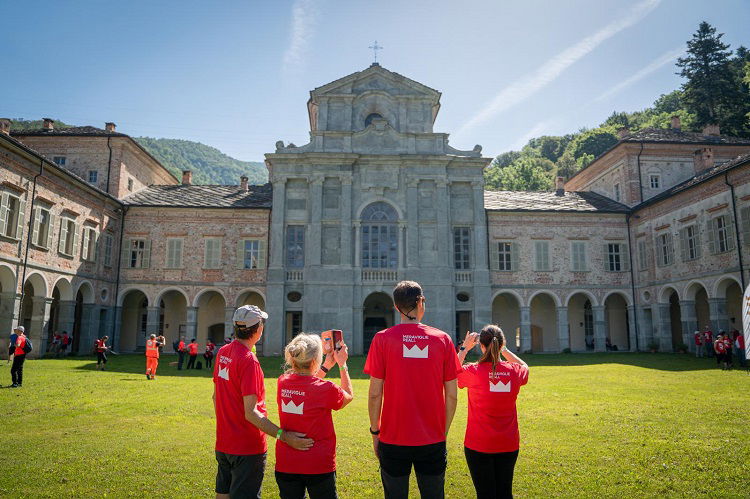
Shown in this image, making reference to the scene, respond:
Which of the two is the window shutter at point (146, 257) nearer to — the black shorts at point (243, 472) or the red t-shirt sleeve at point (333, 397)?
the black shorts at point (243, 472)

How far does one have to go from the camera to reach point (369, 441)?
8.63 m

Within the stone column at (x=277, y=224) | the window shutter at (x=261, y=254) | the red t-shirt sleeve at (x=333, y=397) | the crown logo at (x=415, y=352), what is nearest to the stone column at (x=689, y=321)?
the stone column at (x=277, y=224)

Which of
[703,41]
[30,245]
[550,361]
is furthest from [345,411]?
[703,41]

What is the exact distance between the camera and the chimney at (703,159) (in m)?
32.5

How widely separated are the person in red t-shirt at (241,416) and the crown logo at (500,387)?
211 cm

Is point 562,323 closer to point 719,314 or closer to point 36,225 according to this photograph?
point 719,314

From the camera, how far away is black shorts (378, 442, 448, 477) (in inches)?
155

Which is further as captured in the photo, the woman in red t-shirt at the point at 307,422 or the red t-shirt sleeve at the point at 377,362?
the red t-shirt sleeve at the point at 377,362

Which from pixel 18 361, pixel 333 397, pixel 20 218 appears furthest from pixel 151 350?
pixel 333 397

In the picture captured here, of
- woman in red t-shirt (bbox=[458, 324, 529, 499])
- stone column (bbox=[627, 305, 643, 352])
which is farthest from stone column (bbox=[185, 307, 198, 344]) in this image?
woman in red t-shirt (bbox=[458, 324, 529, 499])

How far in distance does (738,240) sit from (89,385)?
27.6 meters

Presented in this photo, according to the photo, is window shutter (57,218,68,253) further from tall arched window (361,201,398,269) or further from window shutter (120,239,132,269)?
tall arched window (361,201,398,269)

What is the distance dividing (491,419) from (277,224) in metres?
27.1

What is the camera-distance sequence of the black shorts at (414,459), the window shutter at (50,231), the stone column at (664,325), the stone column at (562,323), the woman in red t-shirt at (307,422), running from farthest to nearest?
the stone column at (562,323)
the stone column at (664,325)
the window shutter at (50,231)
the black shorts at (414,459)
the woman in red t-shirt at (307,422)
